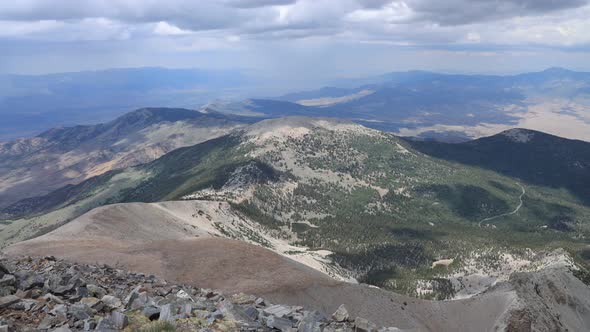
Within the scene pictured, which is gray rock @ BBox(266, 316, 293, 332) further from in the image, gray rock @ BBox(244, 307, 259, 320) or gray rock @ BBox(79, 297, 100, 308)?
gray rock @ BBox(79, 297, 100, 308)

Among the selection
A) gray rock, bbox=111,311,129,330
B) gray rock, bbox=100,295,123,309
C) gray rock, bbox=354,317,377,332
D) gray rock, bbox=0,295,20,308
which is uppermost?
gray rock, bbox=0,295,20,308

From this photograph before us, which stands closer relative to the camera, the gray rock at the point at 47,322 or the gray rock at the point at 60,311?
the gray rock at the point at 47,322

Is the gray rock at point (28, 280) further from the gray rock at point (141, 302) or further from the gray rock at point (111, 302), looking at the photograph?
the gray rock at point (141, 302)

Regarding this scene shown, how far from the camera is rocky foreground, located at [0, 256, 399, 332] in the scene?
22.3 meters

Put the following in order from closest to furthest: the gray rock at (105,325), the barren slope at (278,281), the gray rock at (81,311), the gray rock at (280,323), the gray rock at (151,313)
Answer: the gray rock at (105,325) → the gray rock at (81,311) → the gray rock at (151,313) → the gray rock at (280,323) → the barren slope at (278,281)

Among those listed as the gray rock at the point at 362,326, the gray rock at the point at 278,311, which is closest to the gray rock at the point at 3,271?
the gray rock at the point at 278,311

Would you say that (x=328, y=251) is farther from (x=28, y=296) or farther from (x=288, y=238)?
(x=28, y=296)

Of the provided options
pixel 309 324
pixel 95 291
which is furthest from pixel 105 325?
pixel 309 324

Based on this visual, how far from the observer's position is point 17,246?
2557 inches

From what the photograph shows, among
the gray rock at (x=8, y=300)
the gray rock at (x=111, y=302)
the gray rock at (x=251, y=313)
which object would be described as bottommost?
the gray rock at (x=251, y=313)

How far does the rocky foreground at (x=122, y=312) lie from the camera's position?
22.3 m

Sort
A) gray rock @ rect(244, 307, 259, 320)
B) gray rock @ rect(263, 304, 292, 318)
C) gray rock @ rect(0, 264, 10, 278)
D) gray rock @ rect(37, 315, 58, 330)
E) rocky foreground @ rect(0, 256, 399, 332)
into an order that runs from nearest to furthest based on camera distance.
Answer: gray rock @ rect(37, 315, 58, 330)
rocky foreground @ rect(0, 256, 399, 332)
gray rock @ rect(244, 307, 259, 320)
gray rock @ rect(0, 264, 10, 278)
gray rock @ rect(263, 304, 292, 318)

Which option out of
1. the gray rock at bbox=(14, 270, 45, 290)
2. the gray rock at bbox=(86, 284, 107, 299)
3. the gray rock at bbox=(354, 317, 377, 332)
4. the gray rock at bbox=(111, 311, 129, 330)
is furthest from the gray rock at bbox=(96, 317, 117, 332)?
the gray rock at bbox=(354, 317, 377, 332)

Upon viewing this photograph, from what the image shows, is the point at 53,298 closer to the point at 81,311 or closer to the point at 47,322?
the point at 81,311
